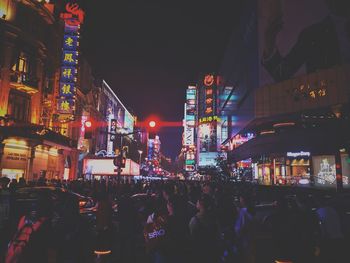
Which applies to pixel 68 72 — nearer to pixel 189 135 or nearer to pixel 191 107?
pixel 191 107

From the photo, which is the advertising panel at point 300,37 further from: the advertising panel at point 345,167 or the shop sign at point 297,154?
the advertising panel at point 345,167

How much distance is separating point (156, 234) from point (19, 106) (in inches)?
1112

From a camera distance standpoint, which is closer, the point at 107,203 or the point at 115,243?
the point at 107,203

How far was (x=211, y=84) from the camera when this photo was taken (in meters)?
99.5

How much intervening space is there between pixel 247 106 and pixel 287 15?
1509cm

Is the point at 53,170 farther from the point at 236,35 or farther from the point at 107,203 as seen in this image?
the point at 236,35

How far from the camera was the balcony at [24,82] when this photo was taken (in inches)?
1095

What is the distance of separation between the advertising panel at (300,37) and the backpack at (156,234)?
34.5m

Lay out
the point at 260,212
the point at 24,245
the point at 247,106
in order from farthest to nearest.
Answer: the point at 247,106
the point at 260,212
the point at 24,245

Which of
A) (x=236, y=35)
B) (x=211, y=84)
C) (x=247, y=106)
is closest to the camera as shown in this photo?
(x=247, y=106)

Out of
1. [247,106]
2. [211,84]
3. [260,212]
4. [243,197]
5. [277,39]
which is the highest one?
[211,84]

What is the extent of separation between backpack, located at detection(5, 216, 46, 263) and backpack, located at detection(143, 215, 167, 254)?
1.71 metres

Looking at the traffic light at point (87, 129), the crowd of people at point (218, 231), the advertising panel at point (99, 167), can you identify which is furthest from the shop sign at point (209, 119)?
the crowd of people at point (218, 231)

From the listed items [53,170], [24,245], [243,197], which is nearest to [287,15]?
[53,170]
